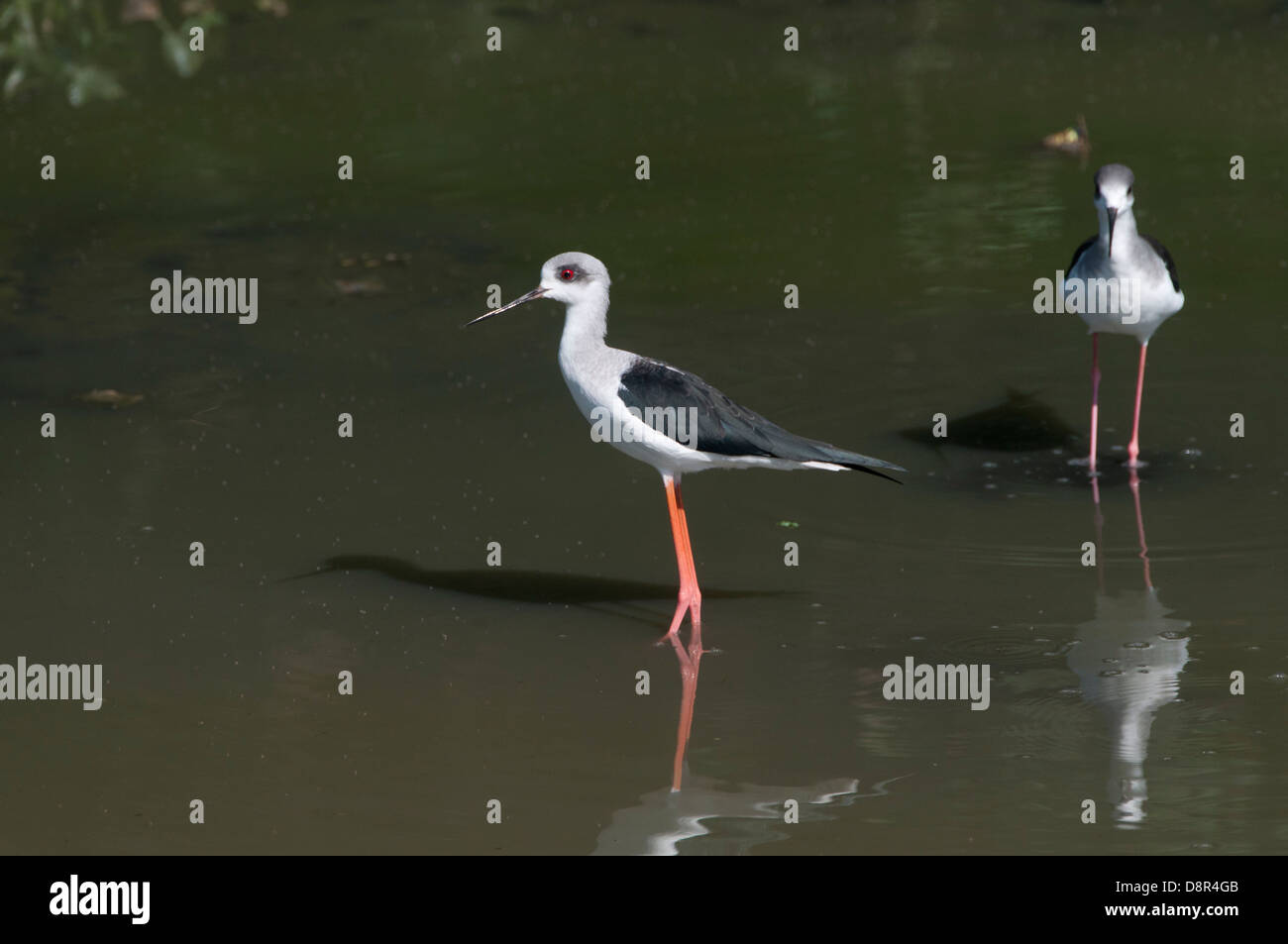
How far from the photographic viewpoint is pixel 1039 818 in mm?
5941

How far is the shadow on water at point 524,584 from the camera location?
7922 mm

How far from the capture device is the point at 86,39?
14.2 meters

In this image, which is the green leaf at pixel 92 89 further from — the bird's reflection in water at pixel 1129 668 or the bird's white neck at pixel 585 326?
the bird's reflection in water at pixel 1129 668

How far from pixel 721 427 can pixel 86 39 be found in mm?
8664

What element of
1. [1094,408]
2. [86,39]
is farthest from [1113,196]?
[86,39]

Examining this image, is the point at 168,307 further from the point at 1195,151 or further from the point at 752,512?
the point at 1195,151

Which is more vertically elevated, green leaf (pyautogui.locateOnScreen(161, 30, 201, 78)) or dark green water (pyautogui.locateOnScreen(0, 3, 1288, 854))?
green leaf (pyautogui.locateOnScreen(161, 30, 201, 78))

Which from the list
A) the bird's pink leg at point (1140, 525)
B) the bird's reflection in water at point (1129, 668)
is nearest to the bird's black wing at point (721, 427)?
the bird's reflection in water at point (1129, 668)

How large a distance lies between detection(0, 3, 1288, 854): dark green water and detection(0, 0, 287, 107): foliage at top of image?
0.89ft

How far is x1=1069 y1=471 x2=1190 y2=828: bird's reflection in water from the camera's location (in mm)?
6199

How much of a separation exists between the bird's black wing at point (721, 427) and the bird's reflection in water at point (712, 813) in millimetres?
1388

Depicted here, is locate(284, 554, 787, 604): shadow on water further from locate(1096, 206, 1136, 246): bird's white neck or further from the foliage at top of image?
the foliage at top of image

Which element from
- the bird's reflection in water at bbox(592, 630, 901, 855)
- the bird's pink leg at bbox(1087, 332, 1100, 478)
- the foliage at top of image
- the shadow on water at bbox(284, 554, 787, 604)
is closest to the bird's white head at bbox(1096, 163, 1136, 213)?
the bird's pink leg at bbox(1087, 332, 1100, 478)

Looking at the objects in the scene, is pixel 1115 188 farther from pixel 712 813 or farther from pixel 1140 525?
pixel 712 813
